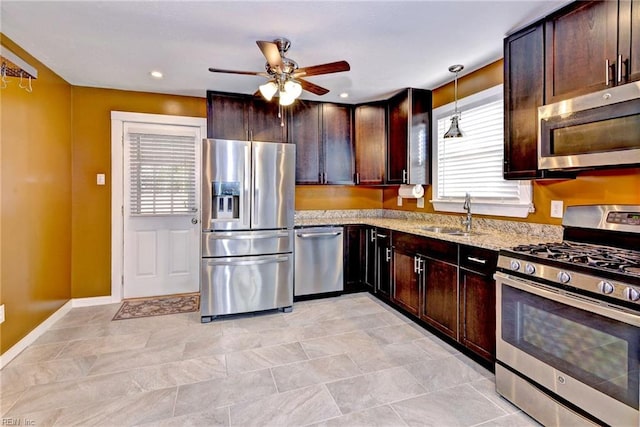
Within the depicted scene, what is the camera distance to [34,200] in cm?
277

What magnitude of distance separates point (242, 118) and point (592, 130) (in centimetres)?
323

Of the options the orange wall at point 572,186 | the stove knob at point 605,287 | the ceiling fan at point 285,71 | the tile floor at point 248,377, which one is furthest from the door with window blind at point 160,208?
the stove knob at point 605,287

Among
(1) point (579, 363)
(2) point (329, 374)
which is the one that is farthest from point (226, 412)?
(1) point (579, 363)

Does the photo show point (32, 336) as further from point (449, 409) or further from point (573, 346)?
point (573, 346)

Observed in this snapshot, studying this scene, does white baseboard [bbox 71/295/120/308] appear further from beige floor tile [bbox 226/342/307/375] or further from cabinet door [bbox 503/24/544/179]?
cabinet door [bbox 503/24/544/179]

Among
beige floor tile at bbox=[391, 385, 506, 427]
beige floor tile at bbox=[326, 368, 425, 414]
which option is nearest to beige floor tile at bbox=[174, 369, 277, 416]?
beige floor tile at bbox=[326, 368, 425, 414]

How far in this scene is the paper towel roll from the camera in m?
3.86

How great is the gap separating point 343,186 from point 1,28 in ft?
11.8

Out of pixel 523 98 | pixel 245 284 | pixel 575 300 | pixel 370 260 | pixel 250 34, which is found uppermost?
pixel 250 34

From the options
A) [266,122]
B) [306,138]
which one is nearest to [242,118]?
[266,122]

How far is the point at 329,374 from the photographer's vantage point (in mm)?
2223

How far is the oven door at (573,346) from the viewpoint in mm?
1363

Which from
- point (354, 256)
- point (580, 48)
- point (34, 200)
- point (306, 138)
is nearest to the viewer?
point (580, 48)

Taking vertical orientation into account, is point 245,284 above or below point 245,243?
below
